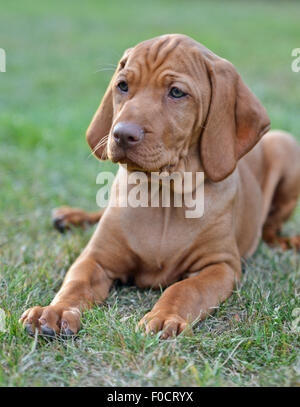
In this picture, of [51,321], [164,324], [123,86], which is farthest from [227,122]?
[51,321]

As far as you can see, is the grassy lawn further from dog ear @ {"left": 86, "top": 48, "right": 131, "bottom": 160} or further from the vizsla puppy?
dog ear @ {"left": 86, "top": 48, "right": 131, "bottom": 160}

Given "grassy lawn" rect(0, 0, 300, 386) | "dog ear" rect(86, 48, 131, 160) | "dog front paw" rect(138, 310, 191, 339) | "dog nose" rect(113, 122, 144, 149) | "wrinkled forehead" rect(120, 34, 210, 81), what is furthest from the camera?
"dog ear" rect(86, 48, 131, 160)

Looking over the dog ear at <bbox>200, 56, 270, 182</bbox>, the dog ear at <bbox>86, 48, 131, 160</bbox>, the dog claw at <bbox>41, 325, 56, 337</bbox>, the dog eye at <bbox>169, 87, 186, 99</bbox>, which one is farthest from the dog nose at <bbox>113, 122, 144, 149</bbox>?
the dog claw at <bbox>41, 325, 56, 337</bbox>

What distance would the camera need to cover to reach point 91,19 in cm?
1962

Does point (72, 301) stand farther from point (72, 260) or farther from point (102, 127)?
point (102, 127)

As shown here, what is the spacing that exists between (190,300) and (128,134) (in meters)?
0.97

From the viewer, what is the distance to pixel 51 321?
115 inches

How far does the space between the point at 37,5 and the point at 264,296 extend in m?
20.6

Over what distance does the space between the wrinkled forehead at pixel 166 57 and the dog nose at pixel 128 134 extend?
0.42 metres

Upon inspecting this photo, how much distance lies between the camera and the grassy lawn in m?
2.65

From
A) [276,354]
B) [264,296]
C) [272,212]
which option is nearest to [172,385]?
[276,354]

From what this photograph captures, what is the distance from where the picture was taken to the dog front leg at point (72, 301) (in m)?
2.90

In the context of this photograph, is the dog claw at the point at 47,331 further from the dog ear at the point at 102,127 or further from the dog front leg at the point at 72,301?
the dog ear at the point at 102,127

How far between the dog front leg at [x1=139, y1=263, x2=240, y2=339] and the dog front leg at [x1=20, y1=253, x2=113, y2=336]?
1.25 feet
